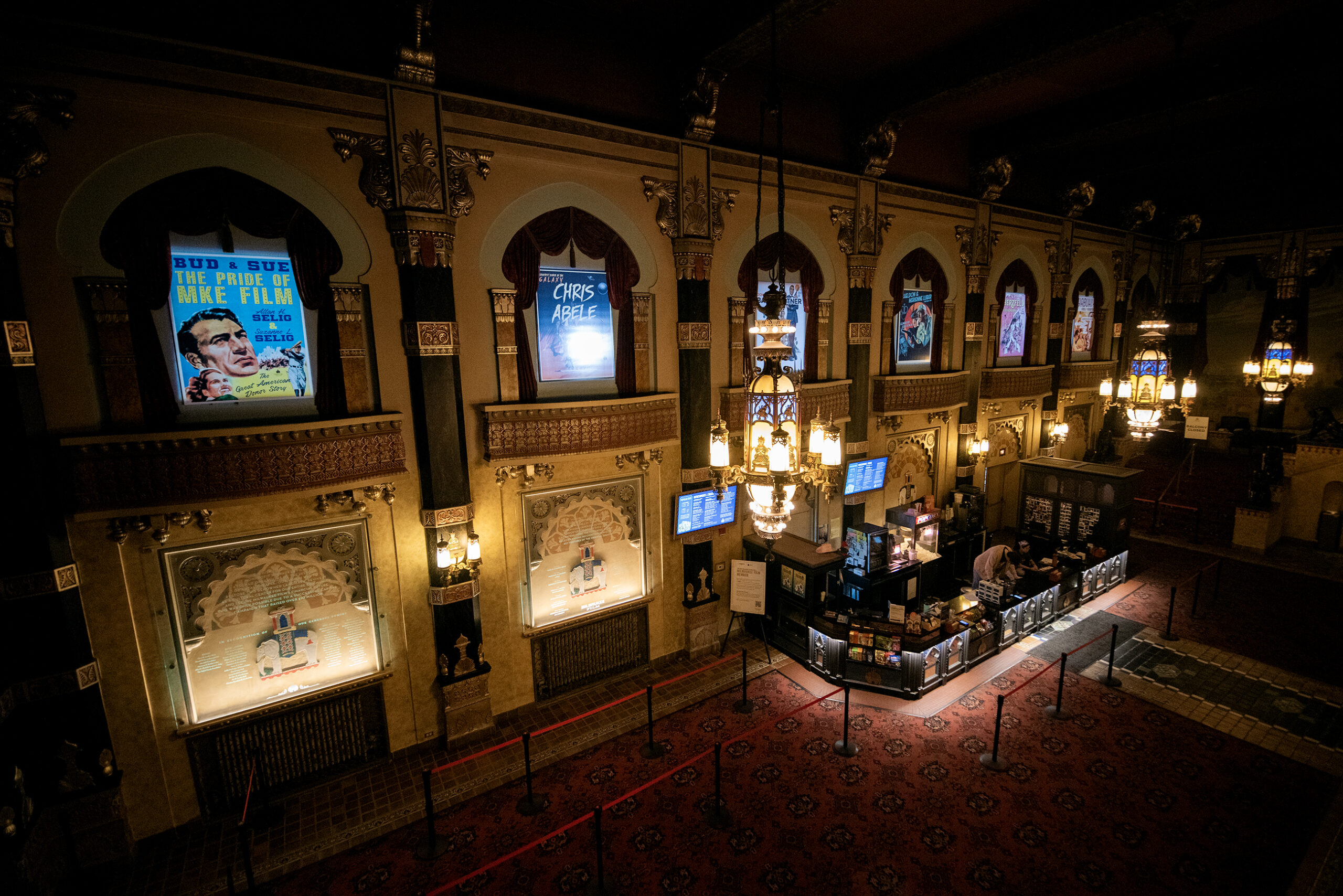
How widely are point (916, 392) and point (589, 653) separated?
820 centimetres

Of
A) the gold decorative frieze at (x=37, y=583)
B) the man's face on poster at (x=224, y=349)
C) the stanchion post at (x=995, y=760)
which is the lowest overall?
the stanchion post at (x=995, y=760)

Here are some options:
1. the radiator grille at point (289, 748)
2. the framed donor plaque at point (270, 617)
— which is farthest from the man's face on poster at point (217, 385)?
the radiator grille at point (289, 748)

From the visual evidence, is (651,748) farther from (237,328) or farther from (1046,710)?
(237,328)

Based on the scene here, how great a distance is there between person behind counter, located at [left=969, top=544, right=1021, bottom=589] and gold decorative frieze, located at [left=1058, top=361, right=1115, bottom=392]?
23.4 ft

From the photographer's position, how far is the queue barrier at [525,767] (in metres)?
6.09

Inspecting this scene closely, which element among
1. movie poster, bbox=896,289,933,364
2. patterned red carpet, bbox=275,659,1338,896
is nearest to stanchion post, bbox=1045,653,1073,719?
patterned red carpet, bbox=275,659,1338,896

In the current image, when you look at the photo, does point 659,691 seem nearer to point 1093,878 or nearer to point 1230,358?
point 1093,878

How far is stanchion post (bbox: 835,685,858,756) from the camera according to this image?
7.28m

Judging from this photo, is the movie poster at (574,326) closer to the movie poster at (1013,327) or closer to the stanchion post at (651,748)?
the stanchion post at (651,748)

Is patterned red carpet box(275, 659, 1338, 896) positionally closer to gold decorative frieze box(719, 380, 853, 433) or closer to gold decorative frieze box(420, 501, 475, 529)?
gold decorative frieze box(420, 501, 475, 529)

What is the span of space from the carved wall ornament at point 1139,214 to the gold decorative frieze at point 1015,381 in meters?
5.51

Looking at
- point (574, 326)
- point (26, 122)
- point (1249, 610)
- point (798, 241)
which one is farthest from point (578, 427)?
point (1249, 610)

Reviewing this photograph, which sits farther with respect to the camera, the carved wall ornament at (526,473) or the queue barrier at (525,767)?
the carved wall ornament at (526,473)

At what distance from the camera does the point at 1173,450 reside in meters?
18.8
